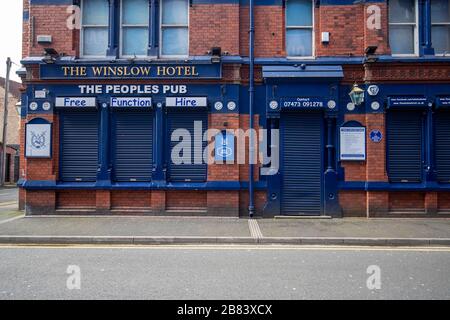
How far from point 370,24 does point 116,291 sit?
11036 mm

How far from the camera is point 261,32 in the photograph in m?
12.6

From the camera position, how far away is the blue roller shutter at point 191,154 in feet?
40.6

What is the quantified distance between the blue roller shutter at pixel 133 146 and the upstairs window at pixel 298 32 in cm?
508

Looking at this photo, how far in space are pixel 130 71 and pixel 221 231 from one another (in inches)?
234

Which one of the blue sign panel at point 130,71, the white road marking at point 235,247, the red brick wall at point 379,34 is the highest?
the red brick wall at point 379,34

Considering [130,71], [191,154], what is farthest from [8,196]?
[191,154]

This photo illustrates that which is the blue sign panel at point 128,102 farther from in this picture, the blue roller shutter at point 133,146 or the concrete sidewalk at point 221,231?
the concrete sidewalk at point 221,231

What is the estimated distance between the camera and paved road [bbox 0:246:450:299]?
210 inches

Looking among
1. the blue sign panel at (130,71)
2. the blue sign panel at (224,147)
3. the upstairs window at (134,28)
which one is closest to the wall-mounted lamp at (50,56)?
the blue sign panel at (130,71)

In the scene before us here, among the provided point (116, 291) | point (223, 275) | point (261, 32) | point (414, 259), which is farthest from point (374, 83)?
point (116, 291)

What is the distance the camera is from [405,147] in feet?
40.7

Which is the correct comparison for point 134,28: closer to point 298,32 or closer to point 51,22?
point 51,22

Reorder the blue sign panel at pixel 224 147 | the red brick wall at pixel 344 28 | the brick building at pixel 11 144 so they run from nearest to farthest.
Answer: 1. the blue sign panel at pixel 224 147
2. the red brick wall at pixel 344 28
3. the brick building at pixel 11 144
